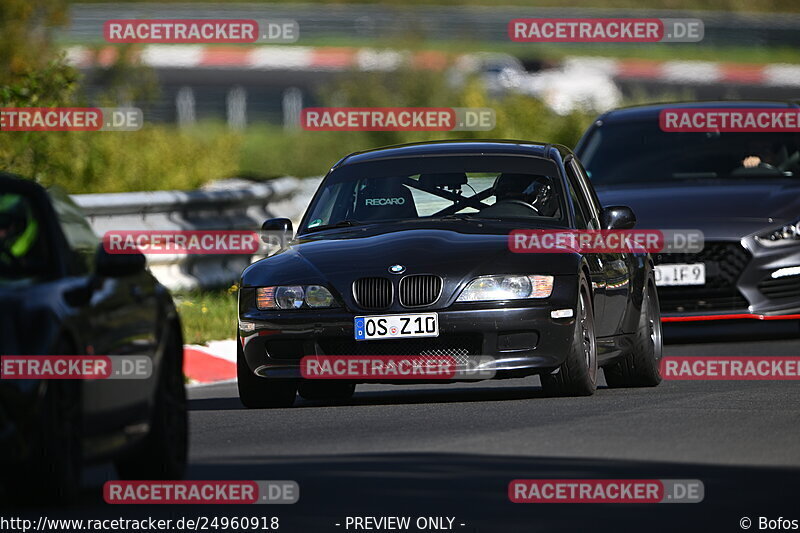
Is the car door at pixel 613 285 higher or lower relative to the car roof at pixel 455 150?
lower

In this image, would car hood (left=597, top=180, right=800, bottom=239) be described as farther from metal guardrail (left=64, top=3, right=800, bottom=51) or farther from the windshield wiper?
metal guardrail (left=64, top=3, right=800, bottom=51)

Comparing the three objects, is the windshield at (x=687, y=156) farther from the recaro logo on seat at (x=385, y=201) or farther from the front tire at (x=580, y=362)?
the front tire at (x=580, y=362)

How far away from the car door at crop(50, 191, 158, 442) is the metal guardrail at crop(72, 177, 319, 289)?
27.9ft

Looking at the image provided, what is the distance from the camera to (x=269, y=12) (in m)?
53.8

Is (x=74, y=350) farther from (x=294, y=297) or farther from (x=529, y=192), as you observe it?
(x=529, y=192)

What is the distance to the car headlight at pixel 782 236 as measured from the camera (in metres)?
15.0

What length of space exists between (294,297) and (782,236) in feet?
17.5

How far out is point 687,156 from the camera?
16.3 metres

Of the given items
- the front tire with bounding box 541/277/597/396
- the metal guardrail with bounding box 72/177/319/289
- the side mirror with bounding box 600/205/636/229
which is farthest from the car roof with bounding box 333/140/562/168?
the metal guardrail with bounding box 72/177/319/289

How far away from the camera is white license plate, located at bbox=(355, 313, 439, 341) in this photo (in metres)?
10.6

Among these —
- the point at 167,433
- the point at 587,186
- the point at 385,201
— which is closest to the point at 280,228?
the point at 385,201

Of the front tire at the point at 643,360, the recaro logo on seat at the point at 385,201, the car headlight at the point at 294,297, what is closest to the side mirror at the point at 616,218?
the front tire at the point at 643,360

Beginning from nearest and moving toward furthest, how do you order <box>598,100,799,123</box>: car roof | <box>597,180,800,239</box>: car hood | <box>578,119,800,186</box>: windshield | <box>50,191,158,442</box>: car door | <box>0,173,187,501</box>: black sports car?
1. <box>0,173,187,501</box>: black sports car
2. <box>50,191,158,442</box>: car door
3. <box>597,180,800,239</box>: car hood
4. <box>578,119,800,186</box>: windshield
5. <box>598,100,799,123</box>: car roof

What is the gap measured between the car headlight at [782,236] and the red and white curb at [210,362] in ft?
A: 13.1
